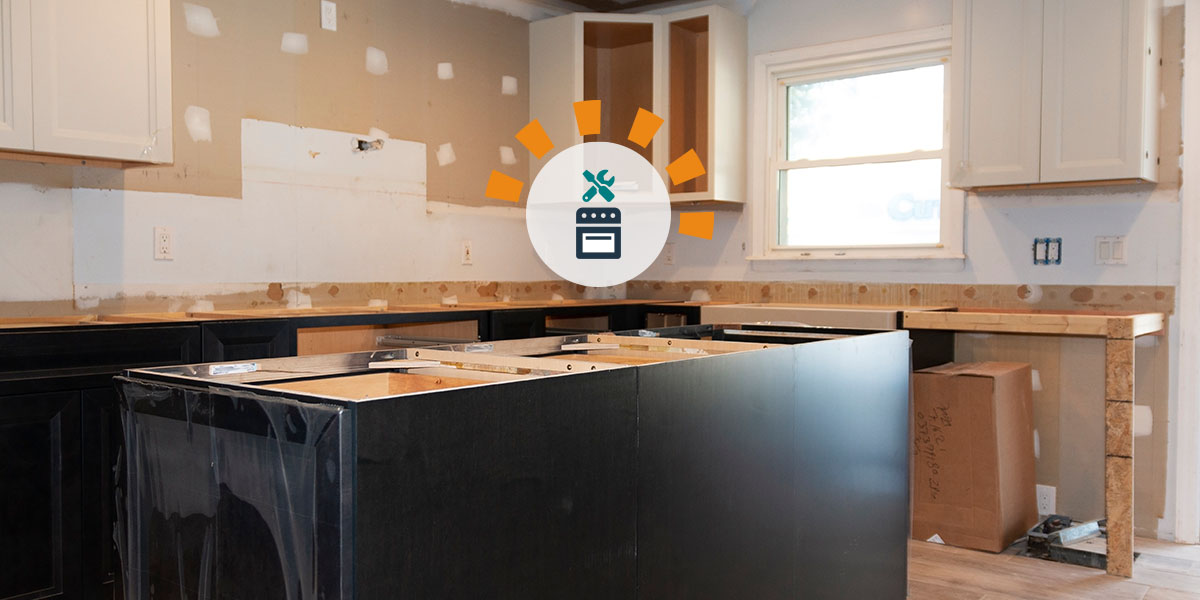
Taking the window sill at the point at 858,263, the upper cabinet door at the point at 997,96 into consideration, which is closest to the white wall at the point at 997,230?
the window sill at the point at 858,263

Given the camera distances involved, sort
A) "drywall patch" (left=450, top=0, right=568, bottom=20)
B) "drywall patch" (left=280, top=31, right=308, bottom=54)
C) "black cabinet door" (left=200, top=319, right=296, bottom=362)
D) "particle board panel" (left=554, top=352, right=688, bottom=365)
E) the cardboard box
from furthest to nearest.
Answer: "drywall patch" (left=450, top=0, right=568, bottom=20), "drywall patch" (left=280, top=31, right=308, bottom=54), the cardboard box, "black cabinet door" (left=200, top=319, right=296, bottom=362), "particle board panel" (left=554, top=352, right=688, bottom=365)

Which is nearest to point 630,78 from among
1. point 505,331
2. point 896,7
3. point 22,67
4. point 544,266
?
point 544,266

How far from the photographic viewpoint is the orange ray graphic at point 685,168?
478 cm

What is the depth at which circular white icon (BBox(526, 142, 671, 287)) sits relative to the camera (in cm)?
488

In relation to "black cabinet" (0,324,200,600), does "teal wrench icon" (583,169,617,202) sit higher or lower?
higher

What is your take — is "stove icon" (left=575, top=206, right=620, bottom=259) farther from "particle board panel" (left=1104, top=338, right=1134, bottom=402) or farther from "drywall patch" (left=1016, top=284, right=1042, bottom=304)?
"particle board panel" (left=1104, top=338, right=1134, bottom=402)

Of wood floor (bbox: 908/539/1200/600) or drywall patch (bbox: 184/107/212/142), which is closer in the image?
wood floor (bbox: 908/539/1200/600)

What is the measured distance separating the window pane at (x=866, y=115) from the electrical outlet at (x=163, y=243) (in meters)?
2.96

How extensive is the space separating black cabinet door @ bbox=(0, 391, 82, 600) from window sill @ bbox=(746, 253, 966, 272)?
3253 millimetres

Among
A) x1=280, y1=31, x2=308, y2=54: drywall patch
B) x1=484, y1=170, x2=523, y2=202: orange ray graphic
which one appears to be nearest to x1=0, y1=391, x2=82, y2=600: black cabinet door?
x1=280, y1=31, x2=308, y2=54: drywall patch

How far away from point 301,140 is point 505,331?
3.89ft

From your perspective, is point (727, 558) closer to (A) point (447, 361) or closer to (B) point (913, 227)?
(A) point (447, 361)

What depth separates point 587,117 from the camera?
4.87 m

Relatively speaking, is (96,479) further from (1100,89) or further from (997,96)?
(1100,89)
